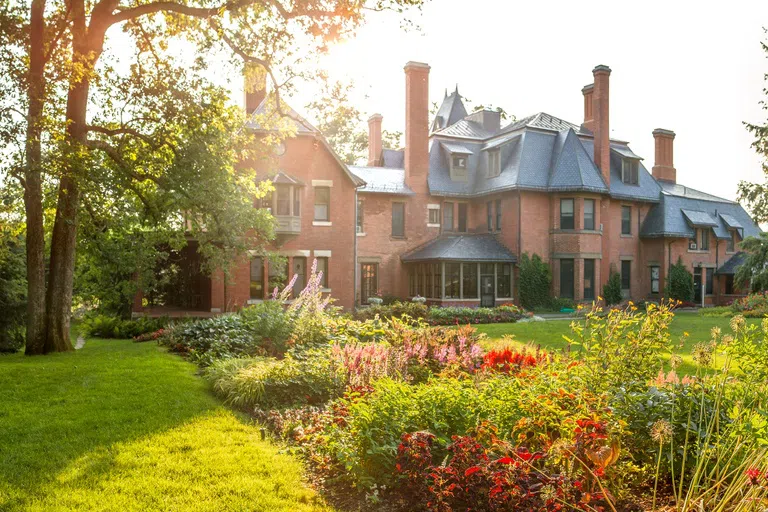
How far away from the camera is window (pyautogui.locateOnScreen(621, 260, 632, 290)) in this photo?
118 ft

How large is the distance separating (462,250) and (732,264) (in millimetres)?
20178

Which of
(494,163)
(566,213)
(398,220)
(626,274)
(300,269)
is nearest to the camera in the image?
(300,269)

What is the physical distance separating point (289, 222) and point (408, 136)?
401 inches

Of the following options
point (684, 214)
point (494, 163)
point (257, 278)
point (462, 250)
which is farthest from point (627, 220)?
point (257, 278)

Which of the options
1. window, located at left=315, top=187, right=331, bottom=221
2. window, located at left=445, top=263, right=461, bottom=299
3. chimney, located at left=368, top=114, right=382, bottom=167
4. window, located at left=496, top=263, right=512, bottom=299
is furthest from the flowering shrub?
chimney, located at left=368, top=114, right=382, bottom=167

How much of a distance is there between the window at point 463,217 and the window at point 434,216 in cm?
157

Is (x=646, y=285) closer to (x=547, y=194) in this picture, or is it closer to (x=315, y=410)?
(x=547, y=194)

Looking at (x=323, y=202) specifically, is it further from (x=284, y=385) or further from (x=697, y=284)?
(x=697, y=284)

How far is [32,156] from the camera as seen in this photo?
1303cm

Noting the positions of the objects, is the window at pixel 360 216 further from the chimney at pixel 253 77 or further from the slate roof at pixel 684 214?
the slate roof at pixel 684 214

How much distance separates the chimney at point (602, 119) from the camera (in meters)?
33.9

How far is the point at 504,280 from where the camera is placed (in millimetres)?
32281

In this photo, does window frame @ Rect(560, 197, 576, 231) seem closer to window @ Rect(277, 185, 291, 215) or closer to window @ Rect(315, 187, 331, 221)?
window @ Rect(315, 187, 331, 221)

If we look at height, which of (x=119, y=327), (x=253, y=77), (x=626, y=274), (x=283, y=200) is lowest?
(x=119, y=327)
